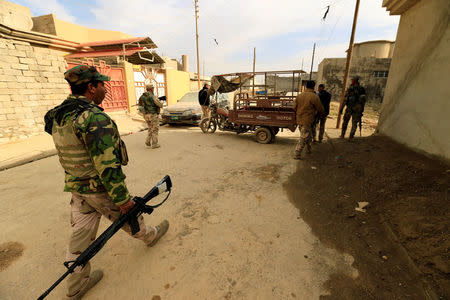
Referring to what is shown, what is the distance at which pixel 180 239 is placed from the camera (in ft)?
8.45

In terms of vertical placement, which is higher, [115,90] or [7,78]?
[7,78]

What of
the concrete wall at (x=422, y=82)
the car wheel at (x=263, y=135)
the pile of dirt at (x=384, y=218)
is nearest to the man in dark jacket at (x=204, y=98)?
the car wheel at (x=263, y=135)

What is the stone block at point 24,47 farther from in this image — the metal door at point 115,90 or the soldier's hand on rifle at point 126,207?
the soldier's hand on rifle at point 126,207

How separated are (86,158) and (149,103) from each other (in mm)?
4752

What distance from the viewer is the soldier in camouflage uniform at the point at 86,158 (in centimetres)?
158

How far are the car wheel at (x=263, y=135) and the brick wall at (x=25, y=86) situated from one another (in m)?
7.85

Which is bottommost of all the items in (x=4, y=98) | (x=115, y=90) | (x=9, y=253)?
(x=9, y=253)

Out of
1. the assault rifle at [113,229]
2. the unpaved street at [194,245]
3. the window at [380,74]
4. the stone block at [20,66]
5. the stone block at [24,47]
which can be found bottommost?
the unpaved street at [194,245]

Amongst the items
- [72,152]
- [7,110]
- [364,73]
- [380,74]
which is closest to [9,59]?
[7,110]

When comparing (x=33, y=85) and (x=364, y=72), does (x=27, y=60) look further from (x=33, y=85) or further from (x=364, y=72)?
(x=364, y=72)

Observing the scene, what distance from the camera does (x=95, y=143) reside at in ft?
5.09

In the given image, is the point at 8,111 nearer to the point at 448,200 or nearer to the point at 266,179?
the point at 266,179

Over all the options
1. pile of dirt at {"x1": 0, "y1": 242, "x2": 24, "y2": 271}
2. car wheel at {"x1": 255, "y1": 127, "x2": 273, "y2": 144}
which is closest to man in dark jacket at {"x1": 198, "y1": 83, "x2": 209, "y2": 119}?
car wheel at {"x1": 255, "y1": 127, "x2": 273, "y2": 144}

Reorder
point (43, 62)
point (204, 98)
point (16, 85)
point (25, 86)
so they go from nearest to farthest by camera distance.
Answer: point (16, 85)
point (25, 86)
point (43, 62)
point (204, 98)
